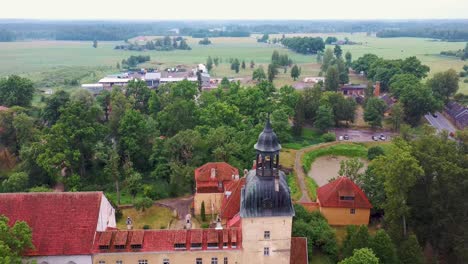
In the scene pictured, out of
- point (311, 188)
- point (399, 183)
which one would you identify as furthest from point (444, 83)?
point (399, 183)

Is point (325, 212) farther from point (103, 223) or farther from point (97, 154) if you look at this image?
point (97, 154)

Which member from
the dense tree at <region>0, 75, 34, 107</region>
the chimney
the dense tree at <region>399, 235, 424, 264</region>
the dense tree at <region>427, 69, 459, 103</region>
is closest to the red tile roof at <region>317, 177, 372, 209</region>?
the dense tree at <region>399, 235, 424, 264</region>

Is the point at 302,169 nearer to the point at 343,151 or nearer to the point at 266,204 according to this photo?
the point at 343,151

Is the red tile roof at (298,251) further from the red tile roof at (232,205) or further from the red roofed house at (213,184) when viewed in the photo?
the red roofed house at (213,184)

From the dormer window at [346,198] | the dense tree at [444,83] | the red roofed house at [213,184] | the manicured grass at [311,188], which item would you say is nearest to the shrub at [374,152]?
the manicured grass at [311,188]

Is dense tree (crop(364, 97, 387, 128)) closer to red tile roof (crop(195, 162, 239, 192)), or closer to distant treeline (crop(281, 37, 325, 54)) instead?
red tile roof (crop(195, 162, 239, 192))
